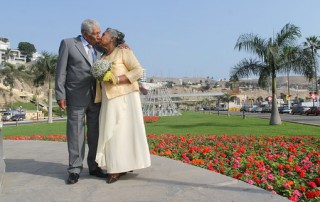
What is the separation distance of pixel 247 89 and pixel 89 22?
188 metres

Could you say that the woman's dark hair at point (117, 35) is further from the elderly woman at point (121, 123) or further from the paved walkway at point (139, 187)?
the paved walkway at point (139, 187)

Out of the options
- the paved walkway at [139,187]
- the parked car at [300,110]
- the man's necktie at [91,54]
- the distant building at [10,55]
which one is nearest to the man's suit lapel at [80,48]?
the man's necktie at [91,54]

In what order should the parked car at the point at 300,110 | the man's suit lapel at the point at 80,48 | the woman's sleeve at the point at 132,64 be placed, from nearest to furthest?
the woman's sleeve at the point at 132,64 → the man's suit lapel at the point at 80,48 → the parked car at the point at 300,110

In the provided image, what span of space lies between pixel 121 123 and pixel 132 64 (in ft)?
2.28

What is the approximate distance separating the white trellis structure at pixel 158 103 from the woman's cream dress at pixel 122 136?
46396mm

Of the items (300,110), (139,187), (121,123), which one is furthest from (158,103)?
(139,187)

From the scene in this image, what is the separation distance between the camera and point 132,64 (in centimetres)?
425

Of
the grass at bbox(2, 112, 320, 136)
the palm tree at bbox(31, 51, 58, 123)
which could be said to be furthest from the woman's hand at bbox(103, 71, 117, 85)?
the palm tree at bbox(31, 51, 58, 123)

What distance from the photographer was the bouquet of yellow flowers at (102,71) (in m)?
3.96

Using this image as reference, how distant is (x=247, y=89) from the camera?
18662 centimetres

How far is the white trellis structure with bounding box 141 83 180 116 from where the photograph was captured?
51531mm

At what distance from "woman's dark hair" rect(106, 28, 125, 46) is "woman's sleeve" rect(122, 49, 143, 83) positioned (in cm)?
14

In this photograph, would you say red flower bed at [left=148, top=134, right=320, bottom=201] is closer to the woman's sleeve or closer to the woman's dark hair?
the woman's sleeve

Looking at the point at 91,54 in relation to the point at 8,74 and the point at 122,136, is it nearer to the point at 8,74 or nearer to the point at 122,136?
the point at 122,136
